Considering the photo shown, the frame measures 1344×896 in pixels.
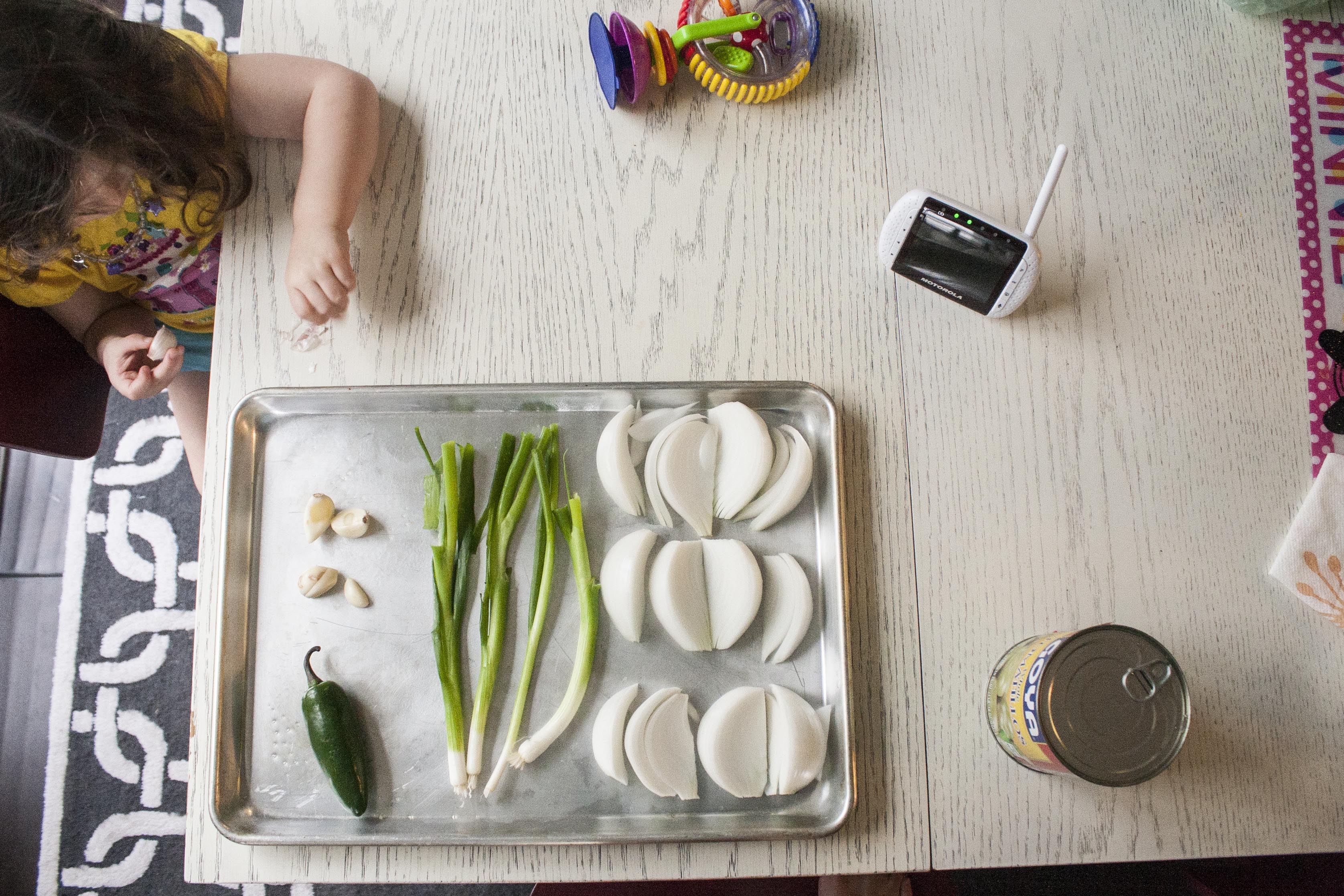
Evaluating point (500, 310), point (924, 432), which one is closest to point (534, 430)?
point (500, 310)

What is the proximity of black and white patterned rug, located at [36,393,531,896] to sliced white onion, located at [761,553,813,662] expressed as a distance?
33.2 inches

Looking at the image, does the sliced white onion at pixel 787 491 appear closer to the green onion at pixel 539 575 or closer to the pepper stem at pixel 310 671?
the green onion at pixel 539 575

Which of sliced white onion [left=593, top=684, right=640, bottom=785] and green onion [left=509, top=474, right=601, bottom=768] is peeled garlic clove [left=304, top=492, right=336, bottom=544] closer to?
green onion [left=509, top=474, right=601, bottom=768]

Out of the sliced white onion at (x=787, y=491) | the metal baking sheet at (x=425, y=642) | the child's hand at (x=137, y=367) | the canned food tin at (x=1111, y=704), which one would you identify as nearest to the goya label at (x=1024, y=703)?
the canned food tin at (x=1111, y=704)

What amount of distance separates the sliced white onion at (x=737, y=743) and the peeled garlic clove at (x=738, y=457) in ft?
0.57

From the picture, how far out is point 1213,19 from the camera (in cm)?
83

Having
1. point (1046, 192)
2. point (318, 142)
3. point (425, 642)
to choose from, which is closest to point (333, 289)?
point (318, 142)

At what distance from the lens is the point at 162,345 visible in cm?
78

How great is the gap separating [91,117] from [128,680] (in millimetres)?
1012

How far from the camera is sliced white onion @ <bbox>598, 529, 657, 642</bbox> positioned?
72 centimetres

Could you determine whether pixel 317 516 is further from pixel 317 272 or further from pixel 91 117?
pixel 91 117

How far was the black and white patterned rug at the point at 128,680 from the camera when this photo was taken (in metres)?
1.27

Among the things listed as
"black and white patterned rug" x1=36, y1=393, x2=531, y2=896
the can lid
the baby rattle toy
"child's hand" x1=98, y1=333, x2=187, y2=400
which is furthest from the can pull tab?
"black and white patterned rug" x1=36, y1=393, x2=531, y2=896

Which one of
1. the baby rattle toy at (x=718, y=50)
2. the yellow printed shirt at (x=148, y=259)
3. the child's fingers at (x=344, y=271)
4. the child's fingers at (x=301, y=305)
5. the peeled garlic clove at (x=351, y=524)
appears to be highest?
the baby rattle toy at (x=718, y=50)
